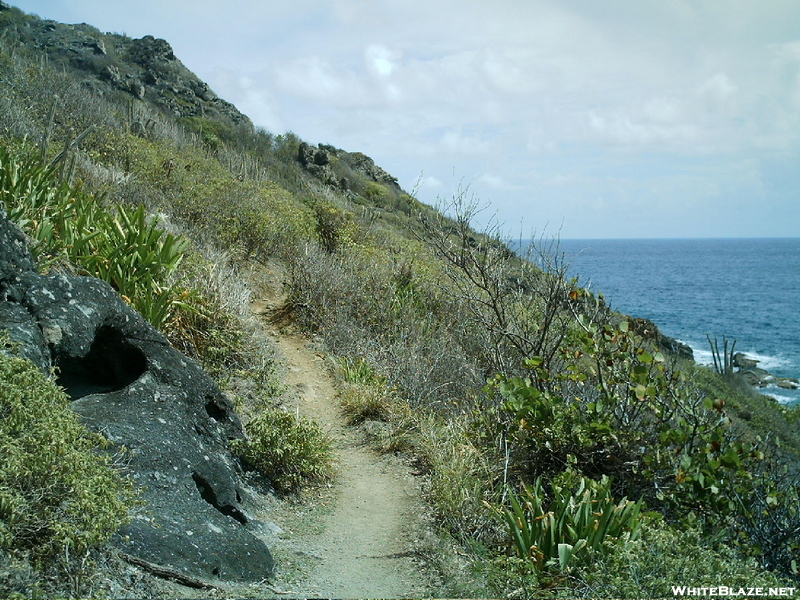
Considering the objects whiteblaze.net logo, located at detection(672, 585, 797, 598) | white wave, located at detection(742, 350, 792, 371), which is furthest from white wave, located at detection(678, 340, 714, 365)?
whiteblaze.net logo, located at detection(672, 585, 797, 598)

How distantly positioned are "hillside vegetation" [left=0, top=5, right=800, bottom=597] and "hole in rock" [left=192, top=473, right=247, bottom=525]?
878 mm

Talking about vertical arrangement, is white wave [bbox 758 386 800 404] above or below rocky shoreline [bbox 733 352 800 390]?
below

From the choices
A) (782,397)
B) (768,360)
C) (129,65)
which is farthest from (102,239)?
(129,65)

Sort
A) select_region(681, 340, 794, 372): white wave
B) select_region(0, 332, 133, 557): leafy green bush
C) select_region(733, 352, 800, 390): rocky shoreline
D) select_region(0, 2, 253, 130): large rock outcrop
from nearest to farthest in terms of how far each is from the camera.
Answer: select_region(0, 332, 133, 557): leafy green bush < select_region(733, 352, 800, 390): rocky shoreline < select_region(0, 2, 253, 130): large rock outcrop < select_region(681, 340, 794, 372): white wave

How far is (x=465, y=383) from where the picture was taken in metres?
7.61

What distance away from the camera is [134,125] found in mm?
16578

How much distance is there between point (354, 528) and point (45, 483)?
8.87 feet

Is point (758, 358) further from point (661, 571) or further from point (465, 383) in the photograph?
point (661, 571)

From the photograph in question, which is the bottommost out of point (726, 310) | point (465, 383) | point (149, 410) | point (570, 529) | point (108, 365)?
point (726, 310)

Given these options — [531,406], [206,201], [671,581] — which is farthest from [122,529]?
[206,201]

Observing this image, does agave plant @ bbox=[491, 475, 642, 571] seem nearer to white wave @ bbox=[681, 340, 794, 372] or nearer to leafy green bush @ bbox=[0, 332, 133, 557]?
leafy green bush @ bbox=[0, 332, 133, 557]

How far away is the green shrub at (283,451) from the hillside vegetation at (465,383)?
0.02m

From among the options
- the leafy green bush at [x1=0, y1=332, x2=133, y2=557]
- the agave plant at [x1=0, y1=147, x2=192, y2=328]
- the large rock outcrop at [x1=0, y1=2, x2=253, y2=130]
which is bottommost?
the leafy green bush at [x1=0, y1=332, x2=133, y2=557]

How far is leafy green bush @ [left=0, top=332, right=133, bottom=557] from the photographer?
2.61 m
